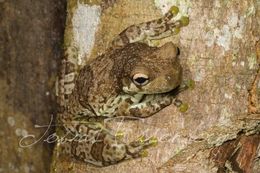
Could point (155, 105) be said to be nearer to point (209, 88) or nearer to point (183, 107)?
point (183, 107)

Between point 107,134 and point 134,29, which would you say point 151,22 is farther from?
point 107,134

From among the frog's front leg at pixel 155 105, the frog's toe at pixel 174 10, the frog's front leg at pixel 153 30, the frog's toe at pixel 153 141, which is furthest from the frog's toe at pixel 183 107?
the frog's toe at pixel 174 10

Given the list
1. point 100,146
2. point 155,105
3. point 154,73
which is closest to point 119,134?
point 100,146

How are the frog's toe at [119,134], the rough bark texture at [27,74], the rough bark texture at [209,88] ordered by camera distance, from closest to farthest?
the rough bark texture at [209,88], the frog's toe at [119,134], the rough bark texture at [27,74]

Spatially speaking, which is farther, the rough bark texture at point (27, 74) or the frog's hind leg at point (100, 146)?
the rough bark texture at point (27, 74)

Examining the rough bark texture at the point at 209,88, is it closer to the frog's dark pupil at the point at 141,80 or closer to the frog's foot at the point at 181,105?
the frog's foot at the point at 181,105

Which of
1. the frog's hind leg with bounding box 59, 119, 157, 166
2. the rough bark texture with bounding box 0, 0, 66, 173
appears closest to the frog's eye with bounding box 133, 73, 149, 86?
the frog's hind leg with bounding box 59, 119, 157, 166
